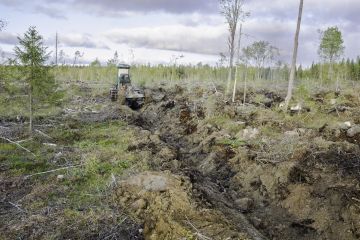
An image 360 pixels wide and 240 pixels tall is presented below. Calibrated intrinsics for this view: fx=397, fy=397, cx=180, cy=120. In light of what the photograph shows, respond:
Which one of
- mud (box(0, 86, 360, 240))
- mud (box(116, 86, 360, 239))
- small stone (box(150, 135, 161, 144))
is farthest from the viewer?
small stone (box(150, 135, 161, 144))

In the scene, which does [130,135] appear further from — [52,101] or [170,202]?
[170,202]

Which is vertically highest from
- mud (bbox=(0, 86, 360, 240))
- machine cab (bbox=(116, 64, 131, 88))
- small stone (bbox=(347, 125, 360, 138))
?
machine cab (bbox=(116, 64, 131, 88))

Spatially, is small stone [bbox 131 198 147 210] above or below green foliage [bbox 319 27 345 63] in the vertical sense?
below

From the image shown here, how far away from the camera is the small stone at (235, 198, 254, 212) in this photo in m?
9.82

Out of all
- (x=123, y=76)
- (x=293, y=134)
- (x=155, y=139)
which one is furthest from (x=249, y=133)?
(x=123, y=76)

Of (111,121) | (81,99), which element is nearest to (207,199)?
(111,121)

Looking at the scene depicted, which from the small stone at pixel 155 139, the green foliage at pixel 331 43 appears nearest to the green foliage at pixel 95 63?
the green foliage at pixel 331 43

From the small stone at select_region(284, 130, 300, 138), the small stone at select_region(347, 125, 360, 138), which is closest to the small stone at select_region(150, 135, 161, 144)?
the small stone at select_region(284, 130, 300, 138)

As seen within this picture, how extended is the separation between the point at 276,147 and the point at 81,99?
788 inches

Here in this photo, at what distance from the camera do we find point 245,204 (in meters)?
9.89

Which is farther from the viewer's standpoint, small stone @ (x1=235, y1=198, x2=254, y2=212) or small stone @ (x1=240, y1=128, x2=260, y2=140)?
small stone @ (x1=240, y1=128, x2=260, y2=140)

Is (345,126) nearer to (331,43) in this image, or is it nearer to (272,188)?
(272,188)

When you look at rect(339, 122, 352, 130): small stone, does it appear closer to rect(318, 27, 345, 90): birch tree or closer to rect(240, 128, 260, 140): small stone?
rect(240, 128, 260, 140): small stone

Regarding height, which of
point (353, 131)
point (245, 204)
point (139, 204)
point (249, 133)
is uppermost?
point (353, 131)
